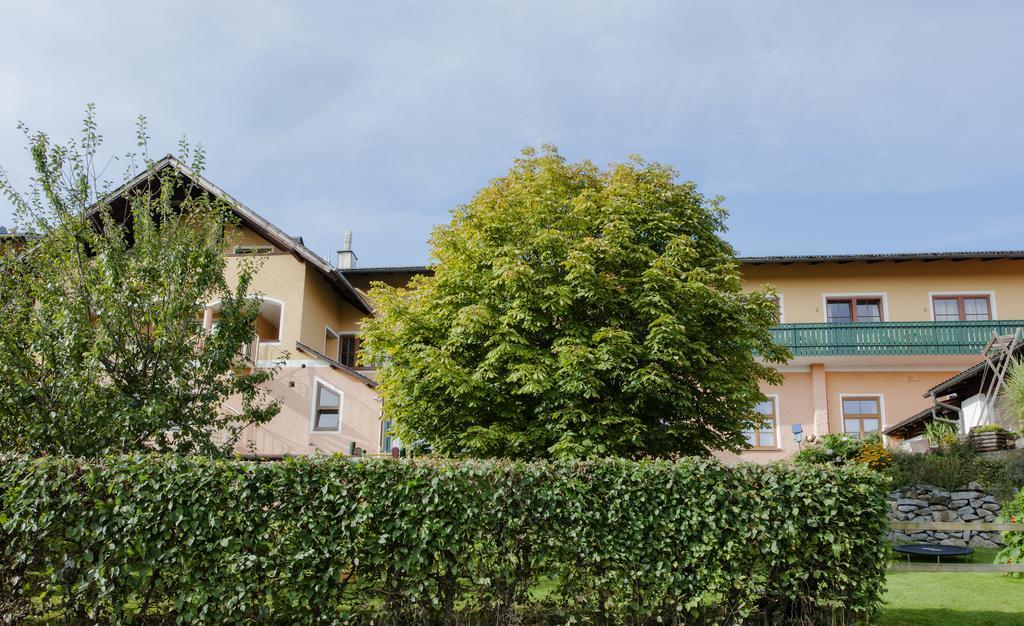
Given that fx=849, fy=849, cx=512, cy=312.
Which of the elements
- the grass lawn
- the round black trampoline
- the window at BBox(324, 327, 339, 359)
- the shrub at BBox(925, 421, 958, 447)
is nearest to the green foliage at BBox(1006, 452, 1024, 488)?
the shrub at BBox(925, 421, 958, 447)

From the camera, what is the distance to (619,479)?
9.21m

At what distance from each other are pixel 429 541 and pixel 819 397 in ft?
62.0

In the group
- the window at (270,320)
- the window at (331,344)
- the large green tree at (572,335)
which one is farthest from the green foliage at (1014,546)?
the window at (331,344)

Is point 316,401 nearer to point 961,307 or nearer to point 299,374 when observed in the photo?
point 299,374

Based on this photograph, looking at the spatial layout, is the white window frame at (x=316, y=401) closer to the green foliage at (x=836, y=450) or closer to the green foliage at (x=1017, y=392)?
the green foliage at (x=836, y=450)

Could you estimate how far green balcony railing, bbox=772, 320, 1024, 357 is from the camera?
2483 centimetres

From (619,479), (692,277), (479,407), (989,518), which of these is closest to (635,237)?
(692,277)

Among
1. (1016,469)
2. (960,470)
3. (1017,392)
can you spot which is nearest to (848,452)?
(960,470)

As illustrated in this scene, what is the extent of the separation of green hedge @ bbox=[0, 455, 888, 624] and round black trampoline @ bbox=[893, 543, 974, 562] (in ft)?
16.9

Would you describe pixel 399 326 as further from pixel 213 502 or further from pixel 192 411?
pixel 213 502

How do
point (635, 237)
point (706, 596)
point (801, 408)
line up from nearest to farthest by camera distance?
point (706, 596), point (635, 237), point (801, 408)

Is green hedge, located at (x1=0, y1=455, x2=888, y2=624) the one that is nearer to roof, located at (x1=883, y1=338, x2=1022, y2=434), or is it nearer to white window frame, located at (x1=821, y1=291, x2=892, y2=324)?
roof, located at (x1=883, y1=338, x2=1022, y2=434)

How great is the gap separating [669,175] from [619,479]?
9107mm

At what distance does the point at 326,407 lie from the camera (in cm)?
2375
